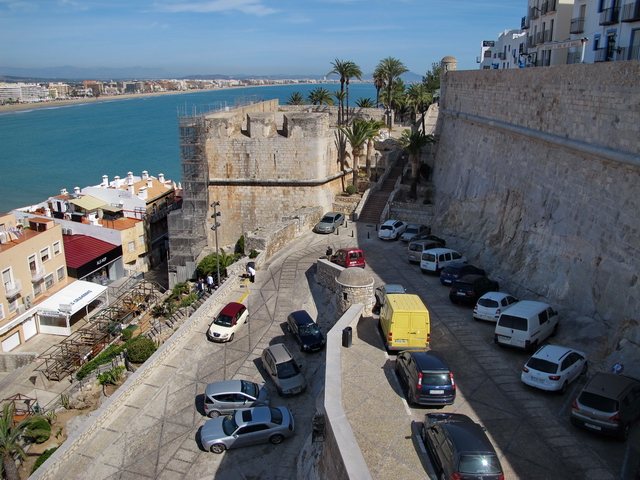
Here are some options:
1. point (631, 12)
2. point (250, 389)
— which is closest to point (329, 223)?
point (250, 389)

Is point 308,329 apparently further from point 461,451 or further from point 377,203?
point 377,203

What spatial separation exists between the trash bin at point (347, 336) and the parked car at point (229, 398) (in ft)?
9.80

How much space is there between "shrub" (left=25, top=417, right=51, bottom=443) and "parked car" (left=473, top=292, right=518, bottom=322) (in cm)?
1471

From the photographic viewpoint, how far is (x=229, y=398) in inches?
563

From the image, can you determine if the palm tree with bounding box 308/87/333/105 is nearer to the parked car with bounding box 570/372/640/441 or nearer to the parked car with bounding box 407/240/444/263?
the parked car with bounding box 407/240/444/263

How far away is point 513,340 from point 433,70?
59.9 meters

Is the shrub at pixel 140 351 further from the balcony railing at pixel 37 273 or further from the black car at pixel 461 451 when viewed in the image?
the black car at pixel 461 451

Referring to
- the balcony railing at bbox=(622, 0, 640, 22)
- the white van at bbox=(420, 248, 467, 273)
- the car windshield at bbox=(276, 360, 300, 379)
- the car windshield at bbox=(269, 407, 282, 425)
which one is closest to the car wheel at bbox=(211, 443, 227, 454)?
the car windshield at bbox=(269, 407, 282, 425)

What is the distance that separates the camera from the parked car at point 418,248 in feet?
72.2

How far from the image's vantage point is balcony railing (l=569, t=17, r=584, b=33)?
23725mm

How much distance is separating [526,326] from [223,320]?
33.3ft

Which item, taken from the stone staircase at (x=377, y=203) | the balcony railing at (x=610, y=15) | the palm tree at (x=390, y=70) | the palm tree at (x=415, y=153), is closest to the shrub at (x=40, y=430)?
the stone staircase at (x=377, y=203)

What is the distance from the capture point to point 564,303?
49.9ft

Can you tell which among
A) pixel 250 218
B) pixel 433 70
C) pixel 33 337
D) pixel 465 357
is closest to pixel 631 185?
pixel 465 357
